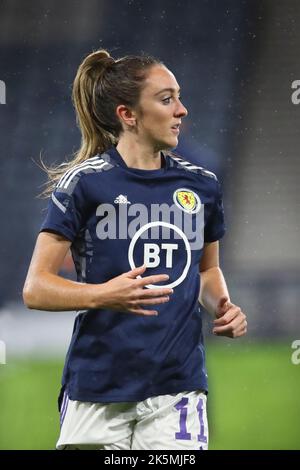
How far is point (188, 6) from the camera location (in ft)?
11.5

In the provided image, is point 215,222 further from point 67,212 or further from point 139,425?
point 139,425

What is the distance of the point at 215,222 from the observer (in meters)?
2.37

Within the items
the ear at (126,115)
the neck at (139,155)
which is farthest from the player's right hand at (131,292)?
the ear at (126,115)

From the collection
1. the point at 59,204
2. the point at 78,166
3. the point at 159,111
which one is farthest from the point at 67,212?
the point at 159,111

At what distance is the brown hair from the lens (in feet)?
7.73

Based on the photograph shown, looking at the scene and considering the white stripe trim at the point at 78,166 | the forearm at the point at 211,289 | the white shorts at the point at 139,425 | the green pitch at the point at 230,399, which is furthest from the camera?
the green pitch at the point at 230,399

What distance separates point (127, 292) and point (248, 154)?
1678mm

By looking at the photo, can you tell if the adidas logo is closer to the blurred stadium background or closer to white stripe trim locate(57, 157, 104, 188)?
white stripe trim locate(57, 157, 104, 188)

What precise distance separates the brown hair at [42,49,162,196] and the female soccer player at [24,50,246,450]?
6 centimetres

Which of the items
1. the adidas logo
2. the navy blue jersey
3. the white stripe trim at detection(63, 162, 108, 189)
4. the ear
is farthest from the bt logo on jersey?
the ear

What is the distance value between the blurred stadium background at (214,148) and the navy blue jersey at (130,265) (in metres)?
1.18

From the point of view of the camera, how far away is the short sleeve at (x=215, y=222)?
2344 millimetres

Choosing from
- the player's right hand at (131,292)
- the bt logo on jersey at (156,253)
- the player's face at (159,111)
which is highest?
the player's face at (159,111)

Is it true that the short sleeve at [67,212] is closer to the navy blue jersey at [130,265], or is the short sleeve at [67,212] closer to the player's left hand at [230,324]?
the navy blue jersey at [130,265]
